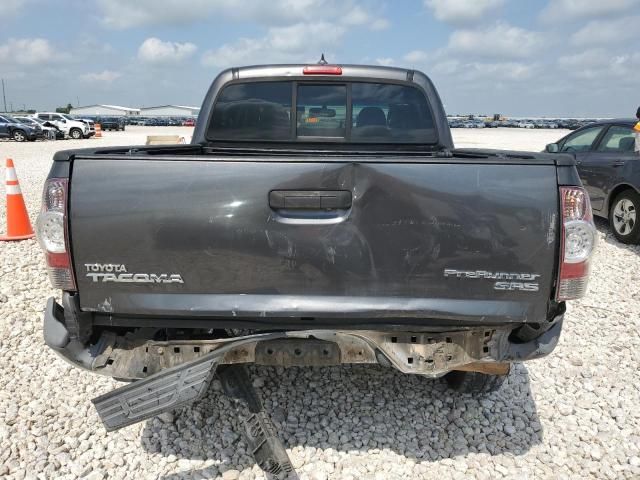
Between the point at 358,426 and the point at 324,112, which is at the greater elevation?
the point at 324,112

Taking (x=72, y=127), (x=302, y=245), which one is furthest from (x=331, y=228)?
(x=72, y=127)

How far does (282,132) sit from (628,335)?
→ 137 inches

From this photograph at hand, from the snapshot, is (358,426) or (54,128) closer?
(358,426)

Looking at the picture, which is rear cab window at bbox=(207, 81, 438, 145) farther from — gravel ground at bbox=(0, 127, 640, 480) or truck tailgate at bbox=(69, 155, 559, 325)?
truck tailgate at bbox=(69, 155, 559, 325)

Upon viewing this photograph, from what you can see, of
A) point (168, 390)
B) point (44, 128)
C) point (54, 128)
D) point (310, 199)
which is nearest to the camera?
point (310, 199)

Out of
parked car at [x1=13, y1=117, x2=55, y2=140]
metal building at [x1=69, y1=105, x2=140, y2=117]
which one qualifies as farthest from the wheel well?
metal building at [x1=69, y1=105, x2=140, y2=117]

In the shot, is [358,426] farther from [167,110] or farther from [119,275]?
[167,110]

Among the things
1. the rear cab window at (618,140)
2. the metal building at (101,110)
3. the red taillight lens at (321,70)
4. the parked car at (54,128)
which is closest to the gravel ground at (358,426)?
the red taillight lens at (321,70)

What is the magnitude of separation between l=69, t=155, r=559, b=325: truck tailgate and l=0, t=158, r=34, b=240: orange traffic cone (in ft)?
17.5

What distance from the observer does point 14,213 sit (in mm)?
6602

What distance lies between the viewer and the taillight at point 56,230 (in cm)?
210

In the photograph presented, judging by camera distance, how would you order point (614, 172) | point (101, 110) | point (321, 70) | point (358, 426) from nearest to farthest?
1. point (358, 426)
2. point (321, 70)
3. point (614, 172)
4. point (101, 110)

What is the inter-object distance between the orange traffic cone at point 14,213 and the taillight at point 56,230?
5.21 m

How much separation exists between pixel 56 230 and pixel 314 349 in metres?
1.27
